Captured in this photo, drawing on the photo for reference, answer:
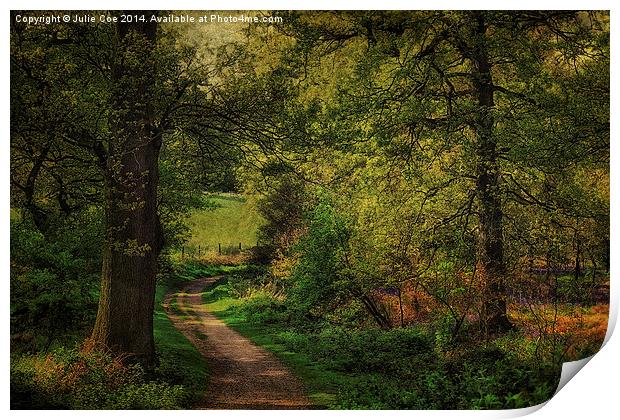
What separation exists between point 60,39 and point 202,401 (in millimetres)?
3349

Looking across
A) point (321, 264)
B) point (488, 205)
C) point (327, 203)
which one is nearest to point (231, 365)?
point (321, 264)

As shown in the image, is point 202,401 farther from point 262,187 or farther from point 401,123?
point 401,123

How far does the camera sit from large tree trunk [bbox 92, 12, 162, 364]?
7.28 meters

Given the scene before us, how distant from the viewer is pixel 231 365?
744 cm

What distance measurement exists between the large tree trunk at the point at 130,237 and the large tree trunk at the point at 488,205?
286 centimetres

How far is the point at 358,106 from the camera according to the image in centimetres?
748

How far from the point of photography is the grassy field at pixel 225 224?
292 inches

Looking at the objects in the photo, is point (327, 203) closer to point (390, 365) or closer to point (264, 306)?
point (264, 306)

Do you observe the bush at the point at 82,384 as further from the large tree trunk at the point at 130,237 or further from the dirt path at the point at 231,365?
the dirt path at the point at 231,365

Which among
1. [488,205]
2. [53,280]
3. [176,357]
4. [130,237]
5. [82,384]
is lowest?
[82,384]

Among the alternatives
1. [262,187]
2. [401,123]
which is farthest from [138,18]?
[401,123]

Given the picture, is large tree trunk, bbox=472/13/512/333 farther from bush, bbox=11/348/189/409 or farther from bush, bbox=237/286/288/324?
bush, bbox=11/348/189/409

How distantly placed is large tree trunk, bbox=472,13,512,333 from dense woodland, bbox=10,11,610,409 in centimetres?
2

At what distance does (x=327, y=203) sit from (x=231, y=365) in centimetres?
167
